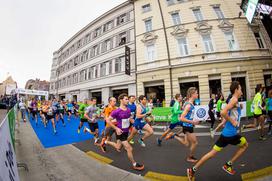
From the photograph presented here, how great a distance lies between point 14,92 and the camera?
2341cm

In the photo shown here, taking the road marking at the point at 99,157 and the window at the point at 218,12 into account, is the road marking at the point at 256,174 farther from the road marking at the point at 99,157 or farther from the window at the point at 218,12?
the window at the point at 218,12

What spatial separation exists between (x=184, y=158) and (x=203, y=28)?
1536 cm

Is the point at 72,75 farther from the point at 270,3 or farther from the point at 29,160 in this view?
the point at 270,3

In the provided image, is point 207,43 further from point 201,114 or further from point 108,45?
point 108,45

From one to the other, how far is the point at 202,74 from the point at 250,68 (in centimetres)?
456

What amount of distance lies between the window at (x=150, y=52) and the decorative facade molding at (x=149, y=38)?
579mm

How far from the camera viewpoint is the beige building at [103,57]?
65.0 feet

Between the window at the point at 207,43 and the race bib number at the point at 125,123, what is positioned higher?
the window at the point at 207,43

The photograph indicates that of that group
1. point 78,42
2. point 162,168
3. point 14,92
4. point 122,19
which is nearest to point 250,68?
point 162,168

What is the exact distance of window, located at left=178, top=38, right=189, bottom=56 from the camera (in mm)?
15798

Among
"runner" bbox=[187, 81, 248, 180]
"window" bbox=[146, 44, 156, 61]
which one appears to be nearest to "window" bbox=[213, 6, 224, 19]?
"window" bbox=[146, 44, 156, 61]

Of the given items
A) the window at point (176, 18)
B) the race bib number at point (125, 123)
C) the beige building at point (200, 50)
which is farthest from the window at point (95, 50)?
the race bib number at point (125, 123)

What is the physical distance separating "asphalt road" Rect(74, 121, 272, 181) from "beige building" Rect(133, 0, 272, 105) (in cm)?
1024

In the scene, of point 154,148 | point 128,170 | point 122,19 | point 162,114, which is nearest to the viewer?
point 128,170
